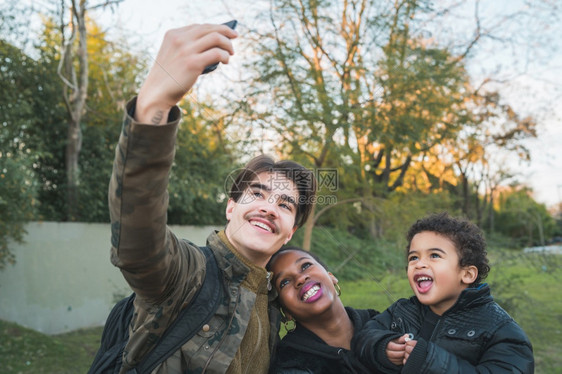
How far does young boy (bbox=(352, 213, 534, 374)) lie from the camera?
174 centimetres

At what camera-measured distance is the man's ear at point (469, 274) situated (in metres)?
2.05

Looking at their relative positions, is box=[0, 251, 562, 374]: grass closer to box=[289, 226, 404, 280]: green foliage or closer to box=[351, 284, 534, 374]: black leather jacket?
box=[289, 226, 404, 280]: green foliage

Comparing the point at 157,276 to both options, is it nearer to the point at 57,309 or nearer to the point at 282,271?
the point at 282,271

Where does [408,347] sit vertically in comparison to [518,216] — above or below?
below

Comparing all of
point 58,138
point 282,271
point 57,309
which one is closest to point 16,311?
point 57,309

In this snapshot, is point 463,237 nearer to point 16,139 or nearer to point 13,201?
point 13,201

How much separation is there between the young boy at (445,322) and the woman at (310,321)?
107mm

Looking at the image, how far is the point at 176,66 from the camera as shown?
113cm

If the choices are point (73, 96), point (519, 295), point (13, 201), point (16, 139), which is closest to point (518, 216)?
point (519, 295)

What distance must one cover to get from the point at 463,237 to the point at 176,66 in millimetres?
1525

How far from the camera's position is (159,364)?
1.54 m

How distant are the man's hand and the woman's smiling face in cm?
131

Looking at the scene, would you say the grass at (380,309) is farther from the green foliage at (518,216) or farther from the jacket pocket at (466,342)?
the green foliage at (518,216)

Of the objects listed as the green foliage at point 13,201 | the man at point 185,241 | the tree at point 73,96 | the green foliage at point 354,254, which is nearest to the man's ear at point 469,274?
the man at point 185,241
